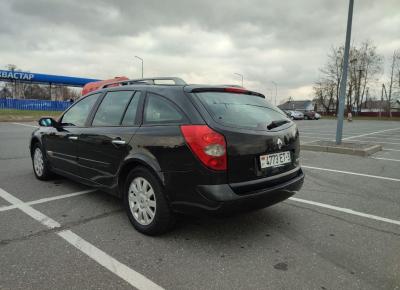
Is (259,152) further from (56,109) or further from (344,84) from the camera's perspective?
(56,109)

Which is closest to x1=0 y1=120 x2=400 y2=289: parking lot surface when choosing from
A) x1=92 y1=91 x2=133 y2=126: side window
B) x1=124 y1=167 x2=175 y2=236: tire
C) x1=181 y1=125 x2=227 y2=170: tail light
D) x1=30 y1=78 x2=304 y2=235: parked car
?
x1=124 y1=167 x2=175 y2=236: tire

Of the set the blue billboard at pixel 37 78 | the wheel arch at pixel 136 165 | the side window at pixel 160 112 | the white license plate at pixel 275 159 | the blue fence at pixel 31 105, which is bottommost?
the wheel arch at pixel 136 165

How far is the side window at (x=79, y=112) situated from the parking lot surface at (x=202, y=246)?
1042mm

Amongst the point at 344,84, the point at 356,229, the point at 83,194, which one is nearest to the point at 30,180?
the point at 83,194

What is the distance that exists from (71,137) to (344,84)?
8562 millimetres

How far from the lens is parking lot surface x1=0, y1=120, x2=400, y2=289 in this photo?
259 centimetres

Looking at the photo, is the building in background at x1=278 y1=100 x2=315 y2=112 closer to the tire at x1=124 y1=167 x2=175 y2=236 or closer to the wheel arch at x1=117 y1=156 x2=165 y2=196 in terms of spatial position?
the wheel arch at x1=117 y1=156 x2=165 y2=196

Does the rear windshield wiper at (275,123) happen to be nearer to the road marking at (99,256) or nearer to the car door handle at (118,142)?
the car door handle at (118,142)

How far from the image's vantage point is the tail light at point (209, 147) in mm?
2908

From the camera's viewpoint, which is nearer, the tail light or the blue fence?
the tail light

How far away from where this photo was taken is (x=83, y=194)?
479 centimetres

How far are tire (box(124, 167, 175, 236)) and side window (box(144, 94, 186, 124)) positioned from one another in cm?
53

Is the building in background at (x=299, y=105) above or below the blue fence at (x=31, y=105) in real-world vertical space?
above

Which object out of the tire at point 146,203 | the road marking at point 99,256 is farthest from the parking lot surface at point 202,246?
the tire at point 146,203
